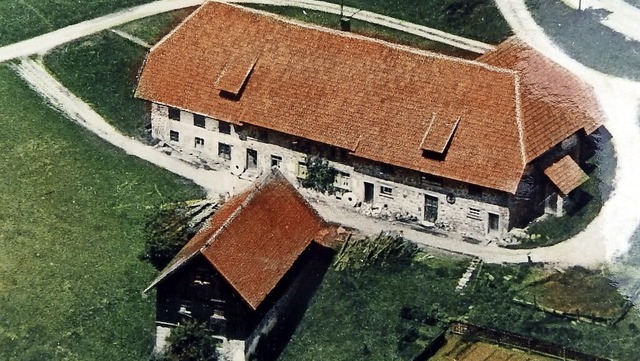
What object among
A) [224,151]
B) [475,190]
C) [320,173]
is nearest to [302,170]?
[320,173]

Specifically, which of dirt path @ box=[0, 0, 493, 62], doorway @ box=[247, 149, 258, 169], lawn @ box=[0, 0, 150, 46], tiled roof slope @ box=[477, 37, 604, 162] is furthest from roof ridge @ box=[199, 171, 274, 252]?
lawn @ box=[0, 0, 150, 46]

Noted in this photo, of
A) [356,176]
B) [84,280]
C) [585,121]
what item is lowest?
[84,280]

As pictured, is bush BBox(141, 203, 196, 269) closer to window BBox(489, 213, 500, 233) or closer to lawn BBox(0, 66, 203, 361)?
lawn BBox(0, 66, 203, 361)

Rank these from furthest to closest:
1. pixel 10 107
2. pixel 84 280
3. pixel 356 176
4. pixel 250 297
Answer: pixel 10 107, pixel 356 176, pixel 84 280, pixel 250 297

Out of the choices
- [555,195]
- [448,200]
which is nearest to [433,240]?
[448,200]

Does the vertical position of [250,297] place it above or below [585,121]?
below

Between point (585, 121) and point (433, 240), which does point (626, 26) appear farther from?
point (433, 240)
